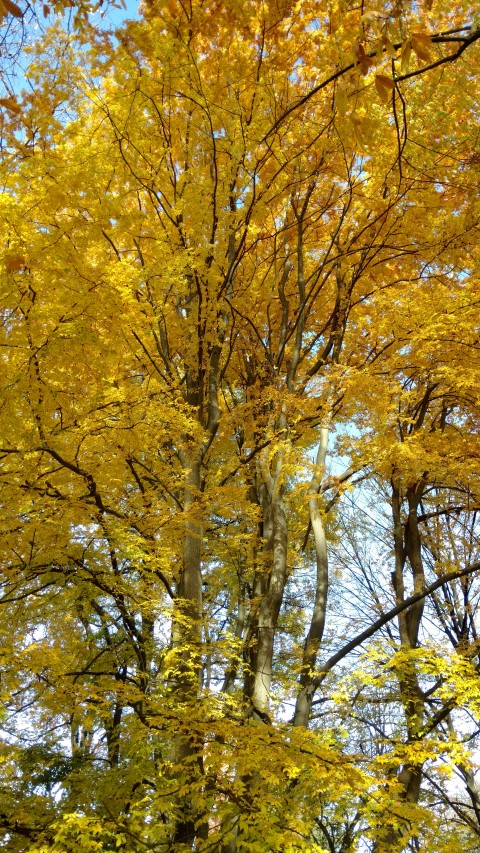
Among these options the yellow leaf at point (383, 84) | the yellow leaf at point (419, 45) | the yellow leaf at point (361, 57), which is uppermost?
the yellow leaf at point (361, 57)

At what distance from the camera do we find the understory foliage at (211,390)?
3916mm

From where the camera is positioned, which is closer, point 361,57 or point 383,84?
point 383,84

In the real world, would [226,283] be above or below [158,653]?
above

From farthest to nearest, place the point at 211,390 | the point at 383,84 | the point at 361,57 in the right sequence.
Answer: the point at 211,390, the point at 361,57, the point at 383,84

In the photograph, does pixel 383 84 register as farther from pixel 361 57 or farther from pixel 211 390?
pixel 211 390

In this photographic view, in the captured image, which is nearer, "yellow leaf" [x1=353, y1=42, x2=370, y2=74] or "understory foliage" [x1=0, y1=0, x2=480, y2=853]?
"yellow leaf" [x1=353, y1=42, x2=370, y2=74]

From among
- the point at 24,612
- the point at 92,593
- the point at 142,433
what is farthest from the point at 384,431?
the point at 24,612

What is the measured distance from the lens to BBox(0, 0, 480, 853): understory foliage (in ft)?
12.8

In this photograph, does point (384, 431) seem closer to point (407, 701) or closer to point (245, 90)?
point (407, 701)

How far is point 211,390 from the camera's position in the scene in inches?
262

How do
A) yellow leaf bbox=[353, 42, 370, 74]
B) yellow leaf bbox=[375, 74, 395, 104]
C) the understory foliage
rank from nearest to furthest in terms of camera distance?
yellow leaf bbox=[375, 74, 395, 104] < yellow leaf bbox=[353, 42, 370, 74] < the understory foliage

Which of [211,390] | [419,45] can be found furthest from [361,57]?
[211,390]

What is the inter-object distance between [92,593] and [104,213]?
3.58 m

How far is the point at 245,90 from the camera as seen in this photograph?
5984 millimetres
